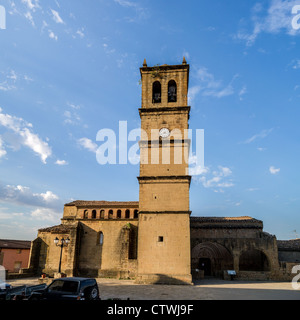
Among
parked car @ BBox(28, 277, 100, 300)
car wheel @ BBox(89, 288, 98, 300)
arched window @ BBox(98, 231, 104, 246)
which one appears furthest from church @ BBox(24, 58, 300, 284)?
parked car @ BBox(28, 277, 100, 300)

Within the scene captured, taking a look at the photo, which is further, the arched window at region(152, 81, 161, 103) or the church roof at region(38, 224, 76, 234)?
the church roof at region(38, 224, 76, 234)

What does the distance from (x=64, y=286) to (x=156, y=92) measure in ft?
64.0

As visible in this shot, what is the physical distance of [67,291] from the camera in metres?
9.62

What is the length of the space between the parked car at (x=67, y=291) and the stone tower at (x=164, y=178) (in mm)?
10292

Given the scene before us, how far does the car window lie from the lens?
9.68 m

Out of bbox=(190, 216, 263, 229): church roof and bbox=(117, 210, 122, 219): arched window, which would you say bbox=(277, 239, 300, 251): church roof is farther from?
bbox=(117, 210, 122, 219): arched window

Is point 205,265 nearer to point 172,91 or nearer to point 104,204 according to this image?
point 104,204

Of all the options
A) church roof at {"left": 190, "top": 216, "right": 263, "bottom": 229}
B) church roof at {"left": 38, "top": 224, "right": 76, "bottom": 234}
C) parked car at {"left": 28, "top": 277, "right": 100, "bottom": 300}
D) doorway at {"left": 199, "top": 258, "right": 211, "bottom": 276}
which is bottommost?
doorway at {"left": 199, "top": 258, "right": 211, "bottom": 276}

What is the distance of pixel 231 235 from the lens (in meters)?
28.4

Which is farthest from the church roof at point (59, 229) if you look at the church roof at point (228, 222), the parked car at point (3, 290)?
the parked car at point (3, 290)

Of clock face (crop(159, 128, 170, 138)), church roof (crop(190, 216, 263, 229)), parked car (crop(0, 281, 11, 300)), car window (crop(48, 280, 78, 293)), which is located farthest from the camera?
church roof (crop(190, 216, 263, 229))

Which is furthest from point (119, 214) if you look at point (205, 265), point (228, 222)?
point (205, 265)

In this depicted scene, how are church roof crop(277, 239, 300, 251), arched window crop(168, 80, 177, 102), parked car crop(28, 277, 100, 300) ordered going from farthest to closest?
church roof crop(277, 239, 300, 251), arched window crop(168, 80, 177, 102), parked car crop(28, 277, 100, 300)
